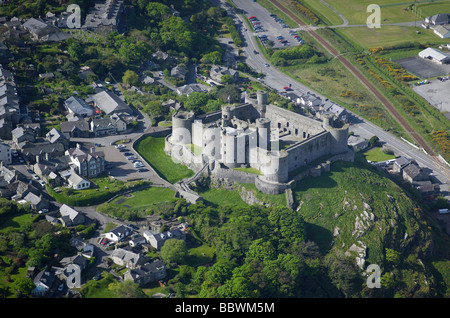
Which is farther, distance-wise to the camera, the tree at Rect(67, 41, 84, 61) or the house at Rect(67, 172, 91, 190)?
the tree at Rect(67, 41, 84, 61)

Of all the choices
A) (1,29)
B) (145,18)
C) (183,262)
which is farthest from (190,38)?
(183,262)

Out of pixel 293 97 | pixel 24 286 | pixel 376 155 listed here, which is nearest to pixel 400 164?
pixel 376 155

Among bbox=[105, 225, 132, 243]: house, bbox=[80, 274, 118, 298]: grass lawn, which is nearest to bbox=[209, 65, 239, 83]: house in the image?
bbox=[105, 225, 132, 243]: house

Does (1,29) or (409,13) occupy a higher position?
(1,29)

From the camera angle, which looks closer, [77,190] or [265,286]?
[265,286]

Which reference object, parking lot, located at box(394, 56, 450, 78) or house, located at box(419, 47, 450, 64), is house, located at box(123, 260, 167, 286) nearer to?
parking lot, located at box(394, 56, 450, 78)

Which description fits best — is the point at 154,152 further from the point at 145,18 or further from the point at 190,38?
the point at 145,18
